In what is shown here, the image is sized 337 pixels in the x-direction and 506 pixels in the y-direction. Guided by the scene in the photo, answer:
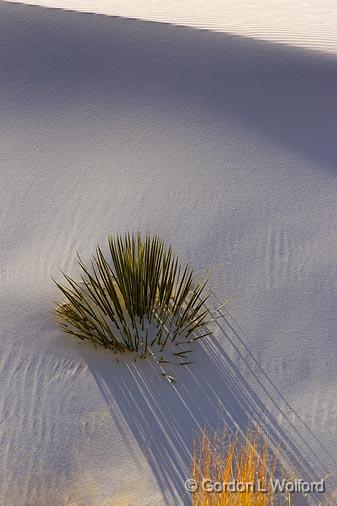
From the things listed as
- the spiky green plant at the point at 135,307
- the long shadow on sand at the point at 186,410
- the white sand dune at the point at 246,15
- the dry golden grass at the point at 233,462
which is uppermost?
the white sand dune at the point at 246,15

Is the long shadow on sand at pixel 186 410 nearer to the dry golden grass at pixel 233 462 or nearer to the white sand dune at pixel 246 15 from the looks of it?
the dry golden grass at pixel 233 462

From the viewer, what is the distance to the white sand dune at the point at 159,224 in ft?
18.2

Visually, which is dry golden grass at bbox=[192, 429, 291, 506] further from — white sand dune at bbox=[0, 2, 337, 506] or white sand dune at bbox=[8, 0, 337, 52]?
white sand dune at bbox=[8, 0, 337, 52]

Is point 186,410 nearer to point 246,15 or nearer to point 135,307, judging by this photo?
point 135,307

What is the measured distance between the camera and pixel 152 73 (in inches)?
339

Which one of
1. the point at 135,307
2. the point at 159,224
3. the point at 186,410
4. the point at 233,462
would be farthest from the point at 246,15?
the point at 233,462

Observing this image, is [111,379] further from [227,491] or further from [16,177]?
[16,177]

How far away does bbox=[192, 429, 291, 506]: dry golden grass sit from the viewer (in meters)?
4.89

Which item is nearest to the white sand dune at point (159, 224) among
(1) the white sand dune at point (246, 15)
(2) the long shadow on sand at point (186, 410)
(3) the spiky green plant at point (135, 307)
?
(2) the long shadow on sand at point (186, 410)

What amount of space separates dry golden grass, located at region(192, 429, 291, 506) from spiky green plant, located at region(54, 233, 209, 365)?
2.23ft

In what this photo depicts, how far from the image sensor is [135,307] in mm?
6145

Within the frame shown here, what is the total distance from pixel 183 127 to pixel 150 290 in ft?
7.95

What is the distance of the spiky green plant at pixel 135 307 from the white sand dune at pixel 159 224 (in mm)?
149

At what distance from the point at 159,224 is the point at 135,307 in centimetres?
110
